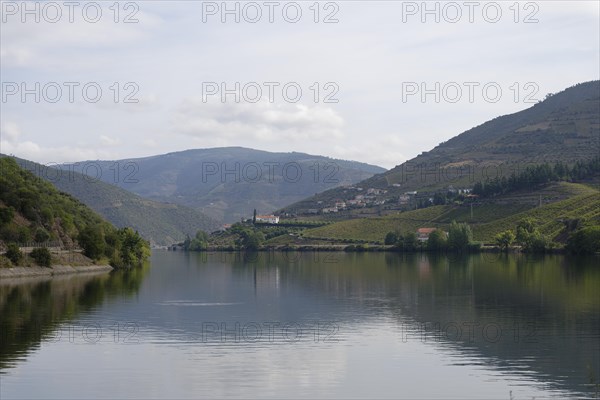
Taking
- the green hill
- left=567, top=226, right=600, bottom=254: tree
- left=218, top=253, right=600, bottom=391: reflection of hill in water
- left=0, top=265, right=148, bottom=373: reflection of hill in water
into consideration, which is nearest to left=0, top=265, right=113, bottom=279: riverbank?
left=0, top=265, right=148, bottom=373: reflection of hill in water

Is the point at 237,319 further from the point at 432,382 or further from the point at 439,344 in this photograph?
the point at 432,382

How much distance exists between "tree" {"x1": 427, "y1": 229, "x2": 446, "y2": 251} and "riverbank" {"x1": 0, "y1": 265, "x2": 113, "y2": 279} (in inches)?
3123

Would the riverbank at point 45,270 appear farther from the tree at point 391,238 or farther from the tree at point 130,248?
the tree at point 391,238

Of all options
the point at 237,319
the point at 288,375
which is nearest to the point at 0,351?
the point at 288,375

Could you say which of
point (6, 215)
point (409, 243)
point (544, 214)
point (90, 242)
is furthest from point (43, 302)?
point (544, 214)

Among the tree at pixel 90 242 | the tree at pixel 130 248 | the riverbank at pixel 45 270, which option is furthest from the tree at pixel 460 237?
the tree at pixel 90 242

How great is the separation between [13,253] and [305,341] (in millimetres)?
59341

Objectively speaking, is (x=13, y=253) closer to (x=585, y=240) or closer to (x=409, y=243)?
(x=585, y=240)

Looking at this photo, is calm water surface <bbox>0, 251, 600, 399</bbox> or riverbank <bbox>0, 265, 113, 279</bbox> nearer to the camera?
calm water surface <bbox>0, 251, 600, 399</bbox>

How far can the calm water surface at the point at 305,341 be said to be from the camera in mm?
33531

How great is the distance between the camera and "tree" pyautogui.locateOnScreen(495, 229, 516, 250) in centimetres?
16388

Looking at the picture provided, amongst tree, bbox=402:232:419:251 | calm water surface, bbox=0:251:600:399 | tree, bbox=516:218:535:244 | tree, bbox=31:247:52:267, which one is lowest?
calm water surface, bbox=0:251:600:399

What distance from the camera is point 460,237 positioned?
171625 millimetres

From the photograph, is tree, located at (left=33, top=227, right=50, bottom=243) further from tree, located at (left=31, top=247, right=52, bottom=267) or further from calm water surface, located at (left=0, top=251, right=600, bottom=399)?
calm water surface, located at (left=0, top=251, right=600, bottom=399)
